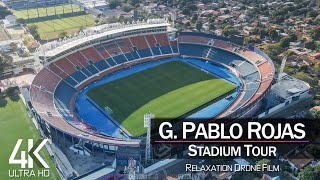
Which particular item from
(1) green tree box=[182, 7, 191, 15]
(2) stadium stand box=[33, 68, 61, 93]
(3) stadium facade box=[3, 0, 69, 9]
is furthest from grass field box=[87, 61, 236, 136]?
(3) stadium facade box=[3, 0, 69, 9]

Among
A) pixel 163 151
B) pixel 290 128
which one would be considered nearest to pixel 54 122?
pixel 163 151

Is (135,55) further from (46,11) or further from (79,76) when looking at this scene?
(46,11)

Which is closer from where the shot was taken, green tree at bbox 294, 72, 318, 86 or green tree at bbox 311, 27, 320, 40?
green tree at bbox 294, 72, 318, 86

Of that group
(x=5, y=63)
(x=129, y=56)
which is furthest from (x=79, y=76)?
(x=5, y=63)

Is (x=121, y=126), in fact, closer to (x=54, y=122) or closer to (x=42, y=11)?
(x=54, y=122)

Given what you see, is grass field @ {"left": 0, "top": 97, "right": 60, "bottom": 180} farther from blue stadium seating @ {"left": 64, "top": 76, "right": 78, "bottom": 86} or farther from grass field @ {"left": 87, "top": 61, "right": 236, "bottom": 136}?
grass field @ {"left": 87, "top": 61, "right": 236, "bottom": 136}
